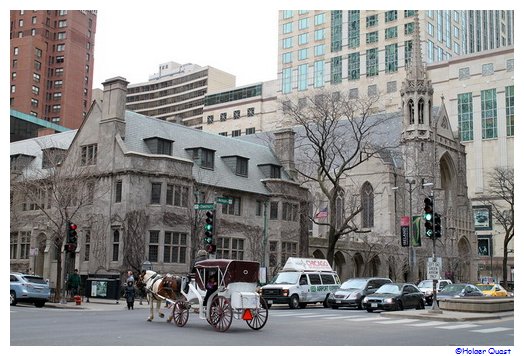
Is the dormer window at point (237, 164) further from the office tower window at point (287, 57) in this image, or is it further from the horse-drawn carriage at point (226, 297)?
the office tower window at point (287, 57)

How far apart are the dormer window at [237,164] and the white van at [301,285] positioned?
13.8 m

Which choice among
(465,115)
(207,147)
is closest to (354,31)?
(465,115)

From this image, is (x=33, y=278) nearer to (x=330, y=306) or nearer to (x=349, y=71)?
(x=330, y=306)

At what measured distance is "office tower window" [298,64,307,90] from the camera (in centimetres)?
11631

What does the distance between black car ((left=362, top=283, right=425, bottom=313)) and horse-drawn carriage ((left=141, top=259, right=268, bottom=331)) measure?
12638 millimetres

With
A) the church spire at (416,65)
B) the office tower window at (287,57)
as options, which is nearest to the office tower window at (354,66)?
the office tower window at (287,57)

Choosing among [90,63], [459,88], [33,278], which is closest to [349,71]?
[459,88]

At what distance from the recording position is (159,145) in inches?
1718

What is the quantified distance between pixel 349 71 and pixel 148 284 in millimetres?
95032

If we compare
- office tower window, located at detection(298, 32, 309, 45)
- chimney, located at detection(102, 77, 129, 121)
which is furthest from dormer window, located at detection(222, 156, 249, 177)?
office tower window, located at detection(298, 32, 309, 45)

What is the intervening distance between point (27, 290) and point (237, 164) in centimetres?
2197

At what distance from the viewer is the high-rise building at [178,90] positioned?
6201 inches

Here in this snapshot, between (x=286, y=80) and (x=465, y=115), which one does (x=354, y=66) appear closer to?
(x=286, y=80)

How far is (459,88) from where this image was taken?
349 feet
